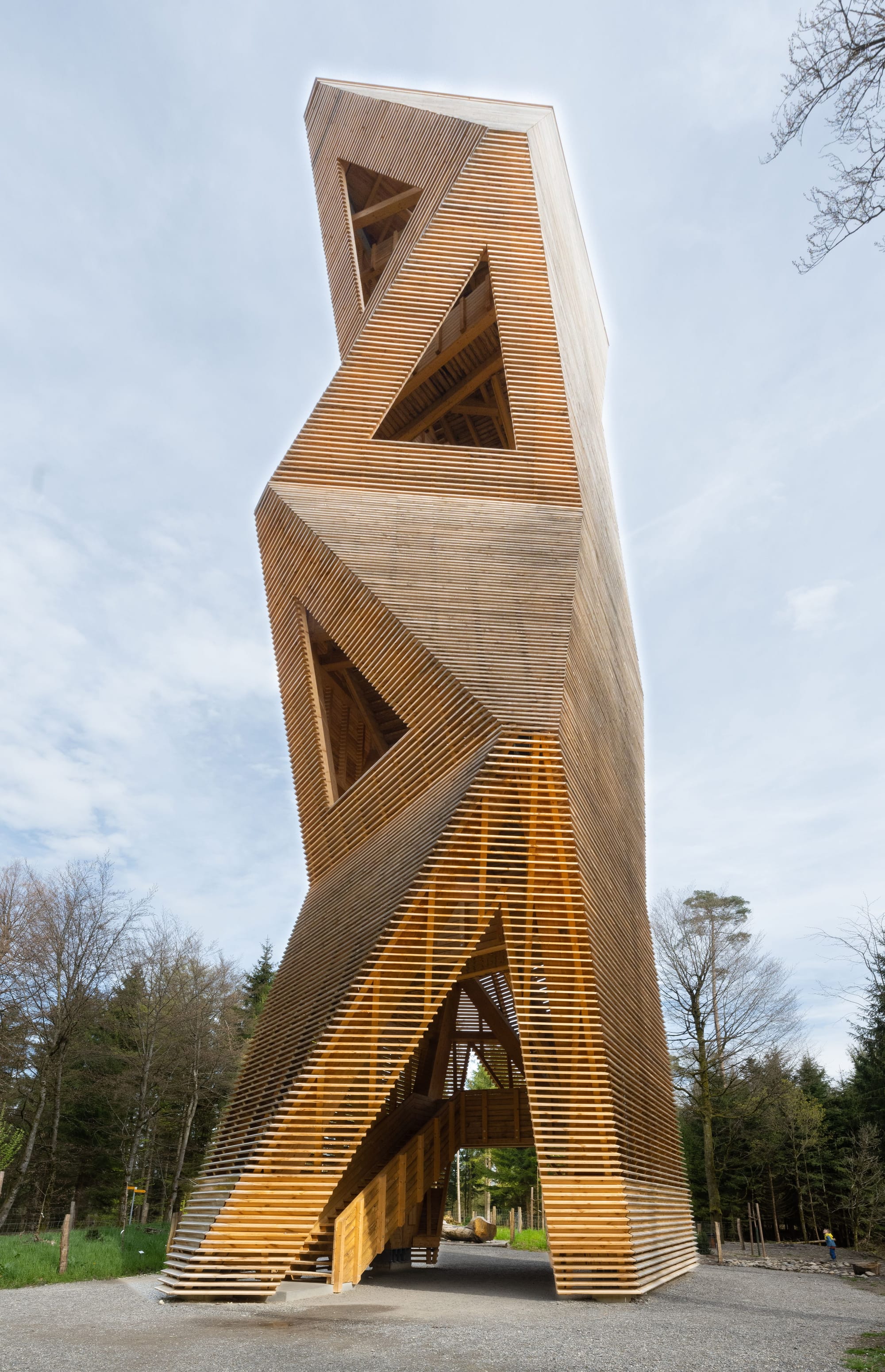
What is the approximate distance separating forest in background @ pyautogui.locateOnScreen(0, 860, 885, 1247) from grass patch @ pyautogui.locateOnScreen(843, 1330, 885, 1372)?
1395 centimetres

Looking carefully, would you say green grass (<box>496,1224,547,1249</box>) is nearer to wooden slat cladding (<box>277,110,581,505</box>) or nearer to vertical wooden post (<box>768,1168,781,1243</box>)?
vertical wooden post (<box>768,1168,781,1243</box>)

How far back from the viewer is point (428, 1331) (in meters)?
6.23

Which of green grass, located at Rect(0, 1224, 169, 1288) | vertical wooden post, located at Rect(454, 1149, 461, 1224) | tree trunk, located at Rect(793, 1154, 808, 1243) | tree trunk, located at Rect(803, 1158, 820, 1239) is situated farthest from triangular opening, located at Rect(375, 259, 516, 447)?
vertical wooden post, located at Rect(454, 1149, 461, 1224)

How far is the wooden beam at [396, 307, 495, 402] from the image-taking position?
1508 cm

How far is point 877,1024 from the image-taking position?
21.6 m

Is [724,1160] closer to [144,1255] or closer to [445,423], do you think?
[144,1255]

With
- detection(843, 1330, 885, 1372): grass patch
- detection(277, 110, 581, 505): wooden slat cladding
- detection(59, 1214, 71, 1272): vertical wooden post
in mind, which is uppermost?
detection(277, 110, 581, 505): wooden slat cladding

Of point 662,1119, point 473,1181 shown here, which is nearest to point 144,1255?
point 662,1119

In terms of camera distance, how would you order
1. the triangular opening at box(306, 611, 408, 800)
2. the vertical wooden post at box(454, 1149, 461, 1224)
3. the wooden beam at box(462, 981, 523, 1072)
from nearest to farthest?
the triangular opening at box(306, 611, 408, 800) → the wooden beam at box(462, 981, 523, 1072) → the vertical wooden post at box(454, 1149, 461, 1224)

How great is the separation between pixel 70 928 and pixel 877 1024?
18.3 metres

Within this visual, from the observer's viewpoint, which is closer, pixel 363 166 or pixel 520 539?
pixel 520 539

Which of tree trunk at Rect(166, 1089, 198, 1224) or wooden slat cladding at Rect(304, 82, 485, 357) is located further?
tree trunk at Rect(166, 1089, 198, 1224)

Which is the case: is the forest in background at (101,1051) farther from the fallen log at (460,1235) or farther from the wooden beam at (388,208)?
the wooden beam at (388,208)

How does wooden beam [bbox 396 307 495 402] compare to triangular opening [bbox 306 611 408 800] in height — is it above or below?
above
